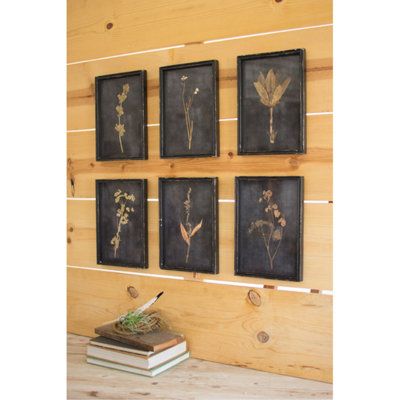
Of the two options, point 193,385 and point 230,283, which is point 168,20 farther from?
point 193,385

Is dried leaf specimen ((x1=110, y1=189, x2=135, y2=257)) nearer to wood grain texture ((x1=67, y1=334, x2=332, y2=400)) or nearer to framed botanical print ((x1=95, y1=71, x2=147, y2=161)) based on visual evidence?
framed botanical print ((x1=95, y1=71, x2=147, y2=161))

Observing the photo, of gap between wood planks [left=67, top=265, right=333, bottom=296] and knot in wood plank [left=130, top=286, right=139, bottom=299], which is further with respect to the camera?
knot in wood plank [left=130, top=286, right=139, bottom=299]

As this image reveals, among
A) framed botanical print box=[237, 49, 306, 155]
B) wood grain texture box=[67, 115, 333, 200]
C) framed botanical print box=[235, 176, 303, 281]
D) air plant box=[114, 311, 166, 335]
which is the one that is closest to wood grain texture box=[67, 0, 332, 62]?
framed botanical print box=[237, 49, 306, 155]

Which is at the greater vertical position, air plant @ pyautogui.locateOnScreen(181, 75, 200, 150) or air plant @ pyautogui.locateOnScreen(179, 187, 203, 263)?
air plant @ pyautogui.locateOnScreen(181, 75, 200, 150)

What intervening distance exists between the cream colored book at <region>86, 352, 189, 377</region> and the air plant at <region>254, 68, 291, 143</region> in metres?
0.75

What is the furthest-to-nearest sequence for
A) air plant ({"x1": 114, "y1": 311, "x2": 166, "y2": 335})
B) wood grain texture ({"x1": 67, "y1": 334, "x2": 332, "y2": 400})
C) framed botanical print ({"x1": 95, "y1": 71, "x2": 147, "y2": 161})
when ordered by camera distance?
framed botanical print ({"x1": 95, "y1": 71, "x2": 147, "y2": 161})
air plant ({"x1": 114, "y1": 311, "x2": 166, "y2": 335})
wood grain texture ({"x1": 67, "y1": 334, "x2": 332, "y2": 400})

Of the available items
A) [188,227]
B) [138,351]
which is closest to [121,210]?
[188,227]

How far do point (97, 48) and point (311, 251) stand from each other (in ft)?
3.51

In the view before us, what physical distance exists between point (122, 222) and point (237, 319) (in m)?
0.54

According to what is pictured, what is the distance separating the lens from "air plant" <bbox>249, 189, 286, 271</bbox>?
4.80ft

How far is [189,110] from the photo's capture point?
1.60 m

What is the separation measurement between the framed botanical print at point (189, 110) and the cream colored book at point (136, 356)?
63 cm

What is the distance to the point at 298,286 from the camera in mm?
1448
